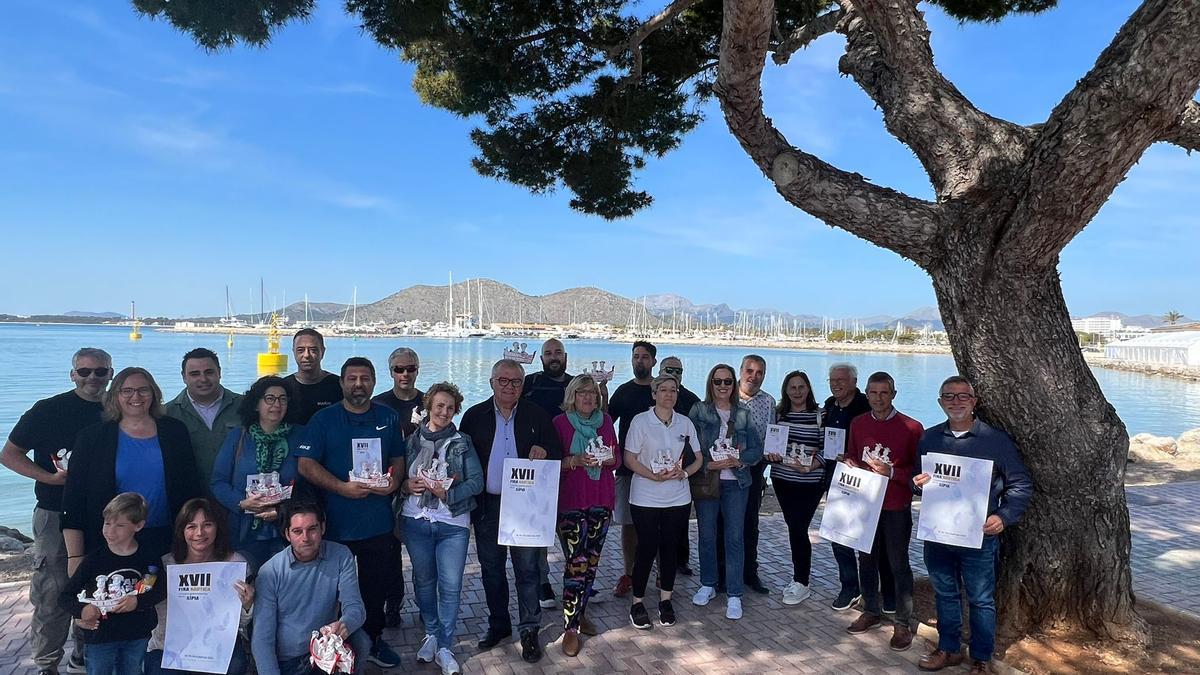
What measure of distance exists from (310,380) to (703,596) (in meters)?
3.36

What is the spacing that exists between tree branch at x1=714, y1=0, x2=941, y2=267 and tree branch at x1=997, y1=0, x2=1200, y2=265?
0.54m

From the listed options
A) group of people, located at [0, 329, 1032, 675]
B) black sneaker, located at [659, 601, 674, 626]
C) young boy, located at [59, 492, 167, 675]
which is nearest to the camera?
young boy, located at [59, 492, 167, 675]

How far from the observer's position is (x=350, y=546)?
3898mm

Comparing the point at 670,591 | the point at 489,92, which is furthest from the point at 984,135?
the point at 489,92

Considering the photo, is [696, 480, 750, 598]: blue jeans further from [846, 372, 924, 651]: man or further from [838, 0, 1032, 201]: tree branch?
[838, 0, 1032, 201]: tree branch

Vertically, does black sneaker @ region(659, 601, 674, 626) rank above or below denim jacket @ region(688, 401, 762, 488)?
below

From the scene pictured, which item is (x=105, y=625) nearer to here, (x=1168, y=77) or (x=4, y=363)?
(x=1168, y=77)

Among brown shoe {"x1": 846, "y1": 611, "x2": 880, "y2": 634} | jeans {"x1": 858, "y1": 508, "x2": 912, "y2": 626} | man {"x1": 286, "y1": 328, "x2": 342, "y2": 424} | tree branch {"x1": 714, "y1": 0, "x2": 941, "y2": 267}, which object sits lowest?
brown shoe {"x1": 846, "y1": 611, "x2": 880, "y2": 634}

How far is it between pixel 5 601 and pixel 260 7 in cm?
475

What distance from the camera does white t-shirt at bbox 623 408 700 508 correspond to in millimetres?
4625

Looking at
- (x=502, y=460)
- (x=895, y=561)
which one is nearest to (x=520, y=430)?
(x=502, y=460)

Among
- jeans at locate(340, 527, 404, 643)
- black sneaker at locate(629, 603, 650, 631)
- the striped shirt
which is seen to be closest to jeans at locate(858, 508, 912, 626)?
the striped shirt

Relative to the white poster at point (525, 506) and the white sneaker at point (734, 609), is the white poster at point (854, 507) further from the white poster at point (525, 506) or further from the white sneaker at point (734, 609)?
the white poster at point (525, 506)

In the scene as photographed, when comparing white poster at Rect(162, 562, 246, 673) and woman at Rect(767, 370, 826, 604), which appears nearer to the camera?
white poster at Rect(162, 562, 246, 673)
